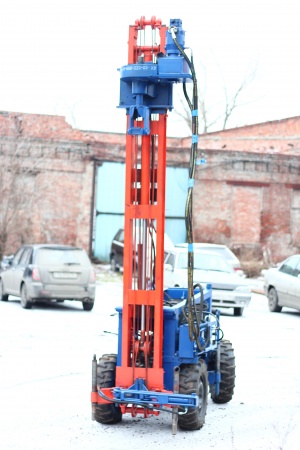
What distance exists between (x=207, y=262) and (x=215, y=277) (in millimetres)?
1216

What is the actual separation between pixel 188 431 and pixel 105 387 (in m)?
0.91

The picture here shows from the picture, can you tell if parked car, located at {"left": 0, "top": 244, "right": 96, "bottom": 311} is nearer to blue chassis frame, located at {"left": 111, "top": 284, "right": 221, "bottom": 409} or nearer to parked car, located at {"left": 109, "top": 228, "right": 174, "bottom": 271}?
blue chassis frame, located at {"left": 111, "top": 284, "right": 221, "bottom": 409}

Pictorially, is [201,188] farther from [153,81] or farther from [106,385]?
[106,385]

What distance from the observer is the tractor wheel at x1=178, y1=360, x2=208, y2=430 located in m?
8.77

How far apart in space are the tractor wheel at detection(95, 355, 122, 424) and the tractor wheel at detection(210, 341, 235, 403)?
1592mm

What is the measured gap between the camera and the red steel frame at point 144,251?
891cm

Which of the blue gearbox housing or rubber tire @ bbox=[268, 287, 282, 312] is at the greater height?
the blue gearbox housing

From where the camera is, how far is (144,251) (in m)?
9.18

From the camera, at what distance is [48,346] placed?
14867 mm

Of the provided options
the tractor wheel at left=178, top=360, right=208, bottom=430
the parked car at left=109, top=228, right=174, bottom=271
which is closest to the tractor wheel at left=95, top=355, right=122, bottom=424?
the tractor wheel at left=178, top=360, right=208, bottom=430

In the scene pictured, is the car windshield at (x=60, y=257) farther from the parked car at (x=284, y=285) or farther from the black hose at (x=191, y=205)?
the black hose at (x=191, y=205)

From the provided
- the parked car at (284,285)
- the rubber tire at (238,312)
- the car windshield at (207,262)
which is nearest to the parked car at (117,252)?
A: the car windshield at (207,262)

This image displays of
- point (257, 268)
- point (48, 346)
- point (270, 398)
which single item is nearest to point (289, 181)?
point (257, 268)

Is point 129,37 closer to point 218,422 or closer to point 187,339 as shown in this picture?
point 187,339
